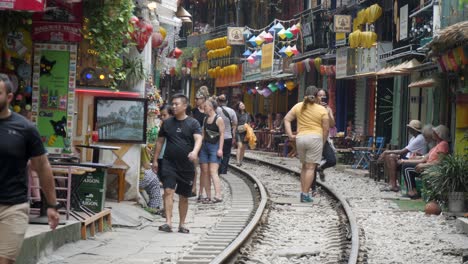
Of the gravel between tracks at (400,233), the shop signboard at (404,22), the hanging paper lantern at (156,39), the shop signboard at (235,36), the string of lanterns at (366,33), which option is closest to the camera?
the gravel between tracks at (400,233)

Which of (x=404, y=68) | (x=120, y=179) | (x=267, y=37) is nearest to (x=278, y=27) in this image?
(x=267, y=37)

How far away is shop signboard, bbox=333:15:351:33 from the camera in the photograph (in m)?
36.9

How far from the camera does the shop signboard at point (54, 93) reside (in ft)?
42.7

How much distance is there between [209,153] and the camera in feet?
56.4

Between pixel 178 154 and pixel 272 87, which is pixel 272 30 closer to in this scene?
pixel 272 87

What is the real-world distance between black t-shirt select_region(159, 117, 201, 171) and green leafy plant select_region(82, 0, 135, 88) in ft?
4.92

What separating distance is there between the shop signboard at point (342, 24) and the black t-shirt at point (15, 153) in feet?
99.9

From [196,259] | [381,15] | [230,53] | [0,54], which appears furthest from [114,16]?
[230,53]

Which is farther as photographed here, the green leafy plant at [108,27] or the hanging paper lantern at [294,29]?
the hanging paper lantern at [294,29]

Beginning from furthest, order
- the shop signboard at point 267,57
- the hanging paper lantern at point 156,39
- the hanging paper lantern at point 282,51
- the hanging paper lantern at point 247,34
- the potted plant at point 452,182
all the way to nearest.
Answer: the hanging paper lantern at point 247,34
the shop signboard at point 267,57
the hanging paper lantern at point 282,51
the hanging paper lantern at point 156,39
the potted plant at point 452,182

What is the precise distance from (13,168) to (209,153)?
10.2 m

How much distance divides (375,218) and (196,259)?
206 inches

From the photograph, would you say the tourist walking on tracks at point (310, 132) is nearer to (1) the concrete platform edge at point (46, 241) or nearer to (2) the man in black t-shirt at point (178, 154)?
(2) the man in black t-shirt at point (178, 154)

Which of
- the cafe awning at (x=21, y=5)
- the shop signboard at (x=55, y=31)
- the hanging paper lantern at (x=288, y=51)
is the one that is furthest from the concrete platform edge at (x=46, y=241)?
the hanging paper lantern at (x=288, y=51)
